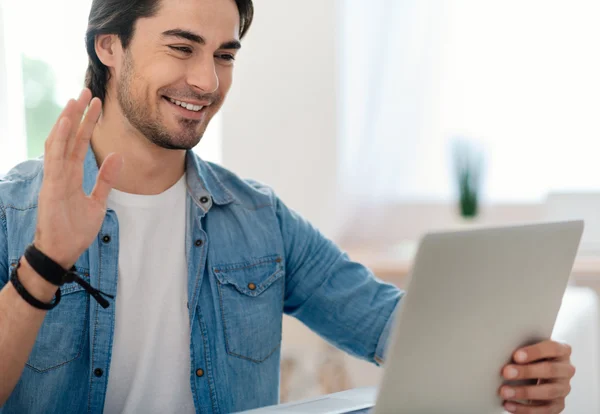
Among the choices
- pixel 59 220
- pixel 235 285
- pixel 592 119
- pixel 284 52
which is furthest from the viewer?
pixel 592 119

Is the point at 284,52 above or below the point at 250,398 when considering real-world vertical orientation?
above

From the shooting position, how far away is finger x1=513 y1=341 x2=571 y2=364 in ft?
3.37

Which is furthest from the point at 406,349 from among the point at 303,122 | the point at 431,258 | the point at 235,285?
the point at 303,122

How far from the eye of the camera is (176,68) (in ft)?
4.65

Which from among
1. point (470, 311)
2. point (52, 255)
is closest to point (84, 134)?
point (52, 255)

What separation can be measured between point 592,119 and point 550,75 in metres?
0.23

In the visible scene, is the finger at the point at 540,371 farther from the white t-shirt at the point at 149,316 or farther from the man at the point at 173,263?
the white t-shirt at the point at 149,316

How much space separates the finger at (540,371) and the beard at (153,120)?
725 millimetres

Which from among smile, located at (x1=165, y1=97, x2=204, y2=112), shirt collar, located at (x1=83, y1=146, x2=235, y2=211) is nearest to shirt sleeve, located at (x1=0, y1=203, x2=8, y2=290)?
shirt collar, located at (x1=83, y1=146, x2=235, y2=211)

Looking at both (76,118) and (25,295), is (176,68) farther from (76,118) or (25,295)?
(25,295)

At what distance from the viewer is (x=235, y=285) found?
1444mm

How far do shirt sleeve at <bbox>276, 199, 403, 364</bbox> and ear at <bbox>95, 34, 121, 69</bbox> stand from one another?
44 centimetres

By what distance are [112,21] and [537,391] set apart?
3.31 feet

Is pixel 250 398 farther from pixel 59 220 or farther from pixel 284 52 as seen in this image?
pixel 284 52
